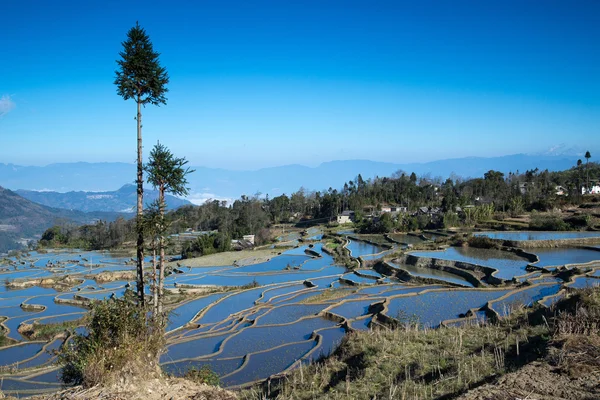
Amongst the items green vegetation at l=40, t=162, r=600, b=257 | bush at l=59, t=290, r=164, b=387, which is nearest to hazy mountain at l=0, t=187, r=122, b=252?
green vegetation at l=40, t=162, r=600, b=257

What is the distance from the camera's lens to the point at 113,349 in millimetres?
6426

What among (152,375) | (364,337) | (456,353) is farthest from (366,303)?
(152,375)

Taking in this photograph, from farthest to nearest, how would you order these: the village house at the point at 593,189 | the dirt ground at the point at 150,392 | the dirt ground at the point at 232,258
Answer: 1. the village house at the point at 593,189
2. the dirt ground at the point at 232,258
3. the dirt ground at the point at 150,392

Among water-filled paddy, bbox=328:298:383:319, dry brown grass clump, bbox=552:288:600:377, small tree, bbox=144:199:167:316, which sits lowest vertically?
water-filled paddy, bbox=328:298:383:319

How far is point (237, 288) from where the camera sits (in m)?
29.3

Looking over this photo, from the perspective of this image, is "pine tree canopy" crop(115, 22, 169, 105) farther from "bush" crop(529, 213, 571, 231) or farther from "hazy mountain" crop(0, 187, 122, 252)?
"hazy mountain" crop(0, 187, 122, 252)

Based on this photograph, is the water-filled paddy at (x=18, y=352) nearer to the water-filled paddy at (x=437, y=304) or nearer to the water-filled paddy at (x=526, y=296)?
the water-filled paddy at (x=437, y=304)

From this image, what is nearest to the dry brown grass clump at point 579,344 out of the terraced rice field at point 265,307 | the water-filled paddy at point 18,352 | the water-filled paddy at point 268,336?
the terraced rice field at point 265,307

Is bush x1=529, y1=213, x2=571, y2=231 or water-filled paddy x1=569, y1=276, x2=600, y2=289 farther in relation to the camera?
bush x1=529, y1=213, x2=571, y2=231

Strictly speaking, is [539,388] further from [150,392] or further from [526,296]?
[526,296]

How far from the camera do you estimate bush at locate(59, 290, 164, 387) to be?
621cm

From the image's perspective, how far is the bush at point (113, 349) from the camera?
621 centimetres

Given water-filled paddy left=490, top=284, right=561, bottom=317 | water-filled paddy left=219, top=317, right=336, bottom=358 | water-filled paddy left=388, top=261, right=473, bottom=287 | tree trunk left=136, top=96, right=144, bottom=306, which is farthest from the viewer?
water-filled paddy left=388, top=261, right=473, bottom=287

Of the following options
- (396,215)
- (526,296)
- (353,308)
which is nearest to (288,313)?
(353,308)
